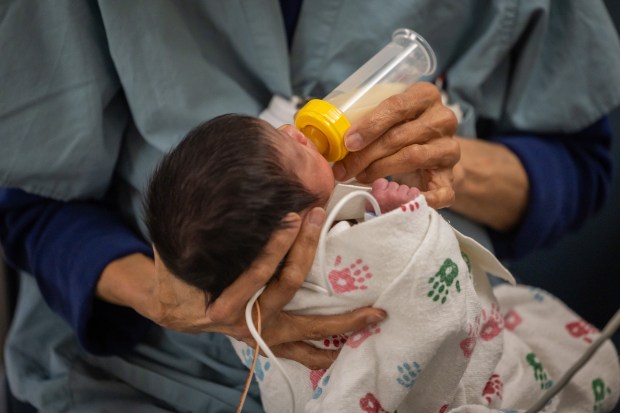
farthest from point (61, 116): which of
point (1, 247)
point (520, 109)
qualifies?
point (520, 109)

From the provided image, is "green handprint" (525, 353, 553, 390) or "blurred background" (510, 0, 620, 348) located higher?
"green handprint" (525, 353, 553, 390)

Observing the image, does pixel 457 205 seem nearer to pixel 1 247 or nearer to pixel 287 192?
pixel 287 192

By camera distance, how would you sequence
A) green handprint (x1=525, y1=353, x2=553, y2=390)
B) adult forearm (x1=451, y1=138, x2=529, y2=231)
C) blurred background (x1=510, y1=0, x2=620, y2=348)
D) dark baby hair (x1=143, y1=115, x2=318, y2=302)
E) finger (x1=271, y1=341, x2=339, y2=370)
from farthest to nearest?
blurred background (x1=510, y1=0, x2=620, y2=348) → adult forearm (x1=451, y1=138, x2=529, y2=231) → green handprint (x1=525, y1=353, x2=553, y2=390) → finger (x1=271, y1=341, x2=339, y2=370) → dark baby hair (x1=143, y1=115, x2=318, y2=302)

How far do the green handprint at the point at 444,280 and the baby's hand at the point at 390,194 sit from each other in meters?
0.07

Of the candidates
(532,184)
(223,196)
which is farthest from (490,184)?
(223,196)

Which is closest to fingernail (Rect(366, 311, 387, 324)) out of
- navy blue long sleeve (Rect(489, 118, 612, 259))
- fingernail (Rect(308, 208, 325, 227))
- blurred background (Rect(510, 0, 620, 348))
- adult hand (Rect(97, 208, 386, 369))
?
adult hand (Rect(97, 208, 386, 369))

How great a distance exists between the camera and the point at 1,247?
996mm

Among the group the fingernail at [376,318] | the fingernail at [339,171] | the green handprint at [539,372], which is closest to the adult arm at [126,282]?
the fingernail at [376,318]

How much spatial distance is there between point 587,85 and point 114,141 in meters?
0.69

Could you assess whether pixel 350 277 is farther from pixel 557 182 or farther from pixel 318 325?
pixel 557 182

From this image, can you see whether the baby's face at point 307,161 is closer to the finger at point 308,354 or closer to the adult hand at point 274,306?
the adult hand at point 274,306

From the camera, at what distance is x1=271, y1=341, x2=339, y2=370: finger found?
693mm

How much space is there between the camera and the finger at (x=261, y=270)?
1.99 ft

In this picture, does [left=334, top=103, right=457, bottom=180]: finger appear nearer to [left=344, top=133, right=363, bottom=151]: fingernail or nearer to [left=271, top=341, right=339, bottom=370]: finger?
[left=344, top=133, right=363, bottom=151]: fingernail
